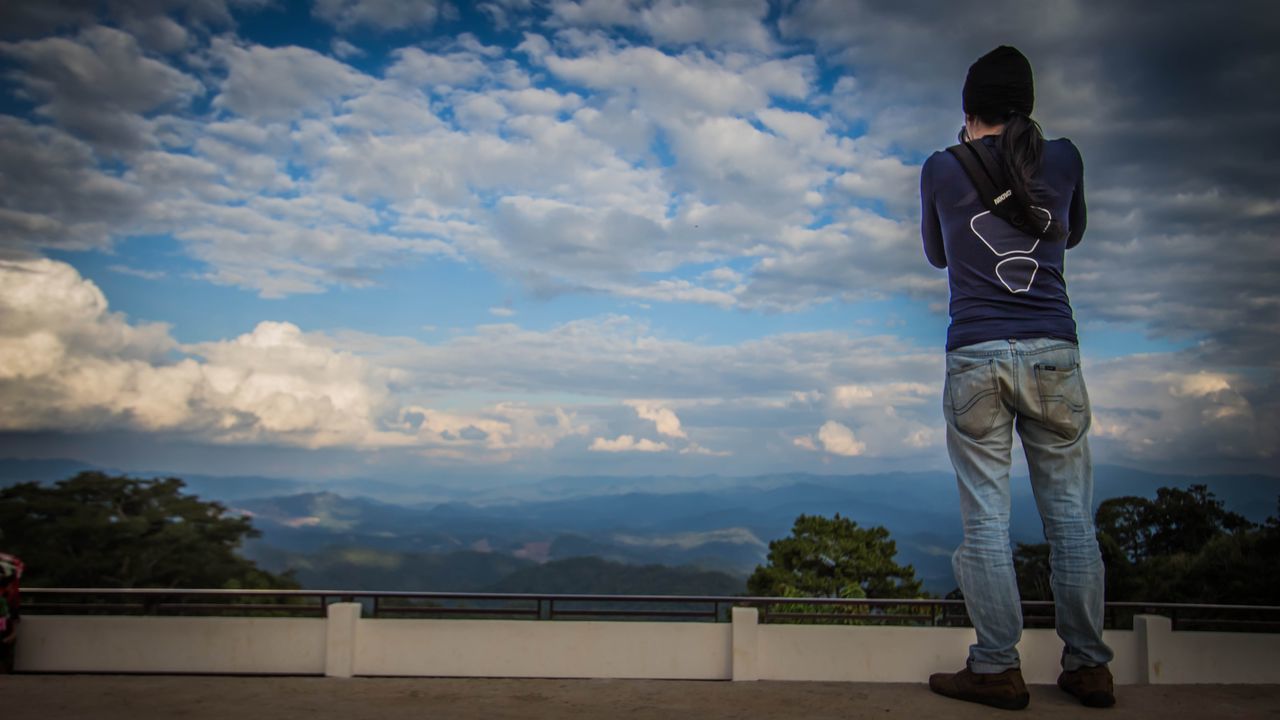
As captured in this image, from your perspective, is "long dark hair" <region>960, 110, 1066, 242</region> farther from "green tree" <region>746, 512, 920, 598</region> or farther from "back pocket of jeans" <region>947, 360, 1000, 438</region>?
"green tree" <region>746, 512, 920, 598</region>

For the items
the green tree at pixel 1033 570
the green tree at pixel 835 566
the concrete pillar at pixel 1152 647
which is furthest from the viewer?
the green tree at pixel 1033 570

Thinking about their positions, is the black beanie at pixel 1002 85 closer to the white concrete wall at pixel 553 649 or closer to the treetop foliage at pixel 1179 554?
the white concrete wall at pixel 553 649

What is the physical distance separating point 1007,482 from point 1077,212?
34.6 inches

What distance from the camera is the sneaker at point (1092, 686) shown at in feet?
7.47

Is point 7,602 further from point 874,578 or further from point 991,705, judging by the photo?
point 874,578

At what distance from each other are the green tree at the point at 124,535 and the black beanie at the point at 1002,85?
48.8 meters

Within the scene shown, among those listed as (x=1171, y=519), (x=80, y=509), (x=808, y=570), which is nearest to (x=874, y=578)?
(x=808, y=570)

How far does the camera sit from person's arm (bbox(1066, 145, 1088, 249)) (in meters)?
2.48

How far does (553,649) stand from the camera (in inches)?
147

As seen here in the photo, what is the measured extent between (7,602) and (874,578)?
34.4 meters

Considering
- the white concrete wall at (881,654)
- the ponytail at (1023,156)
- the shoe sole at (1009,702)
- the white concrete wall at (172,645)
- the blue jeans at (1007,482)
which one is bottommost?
the white concrete wall at (172,645)

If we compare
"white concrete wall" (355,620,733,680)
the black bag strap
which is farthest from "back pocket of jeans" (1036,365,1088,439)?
"white concrete wall" (355,620,733,680)

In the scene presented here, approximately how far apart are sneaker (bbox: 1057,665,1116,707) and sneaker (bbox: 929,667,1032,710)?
125 millimetres

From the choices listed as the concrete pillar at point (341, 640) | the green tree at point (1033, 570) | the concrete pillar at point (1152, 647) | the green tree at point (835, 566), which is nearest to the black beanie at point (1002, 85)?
the concrete pillar at point (1152, 647)
